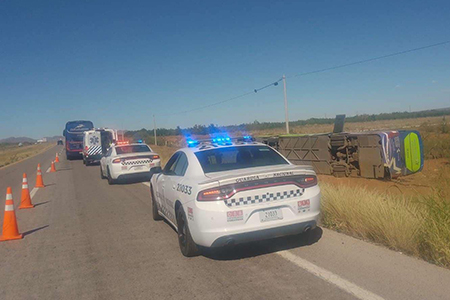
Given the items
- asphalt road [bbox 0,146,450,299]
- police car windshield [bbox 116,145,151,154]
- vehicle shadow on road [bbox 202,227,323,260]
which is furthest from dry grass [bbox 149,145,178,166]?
vehicle shadow on road [bbox 202,227,323,260]

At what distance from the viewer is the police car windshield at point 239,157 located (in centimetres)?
595

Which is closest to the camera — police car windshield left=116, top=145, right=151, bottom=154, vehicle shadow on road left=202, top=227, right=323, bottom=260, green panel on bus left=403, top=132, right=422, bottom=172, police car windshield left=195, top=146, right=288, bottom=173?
vehicle shadow on road left=202, top=227, right=323, bottom=260

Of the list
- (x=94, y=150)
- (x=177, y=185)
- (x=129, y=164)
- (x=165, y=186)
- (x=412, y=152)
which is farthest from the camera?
(x=94, y=150)

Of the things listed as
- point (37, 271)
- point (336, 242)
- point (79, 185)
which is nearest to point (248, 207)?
point (336, 242)

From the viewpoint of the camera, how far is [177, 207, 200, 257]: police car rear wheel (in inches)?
212

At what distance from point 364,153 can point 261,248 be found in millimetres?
11963

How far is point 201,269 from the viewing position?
5.08 m

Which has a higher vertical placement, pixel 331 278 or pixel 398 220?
pixel 398 220

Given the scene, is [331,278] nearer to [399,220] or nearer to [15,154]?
[399,220]

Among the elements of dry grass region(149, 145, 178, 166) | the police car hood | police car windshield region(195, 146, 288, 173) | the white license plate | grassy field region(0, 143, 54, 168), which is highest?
police car windshield region(195, 146, 288, 173)

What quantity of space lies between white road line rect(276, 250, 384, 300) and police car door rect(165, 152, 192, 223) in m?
1.59

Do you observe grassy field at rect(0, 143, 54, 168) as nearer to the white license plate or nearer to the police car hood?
the police car hood

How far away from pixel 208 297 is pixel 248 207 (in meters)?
1.25

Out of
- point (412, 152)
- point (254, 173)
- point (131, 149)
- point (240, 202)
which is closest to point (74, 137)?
point (131, 149)
